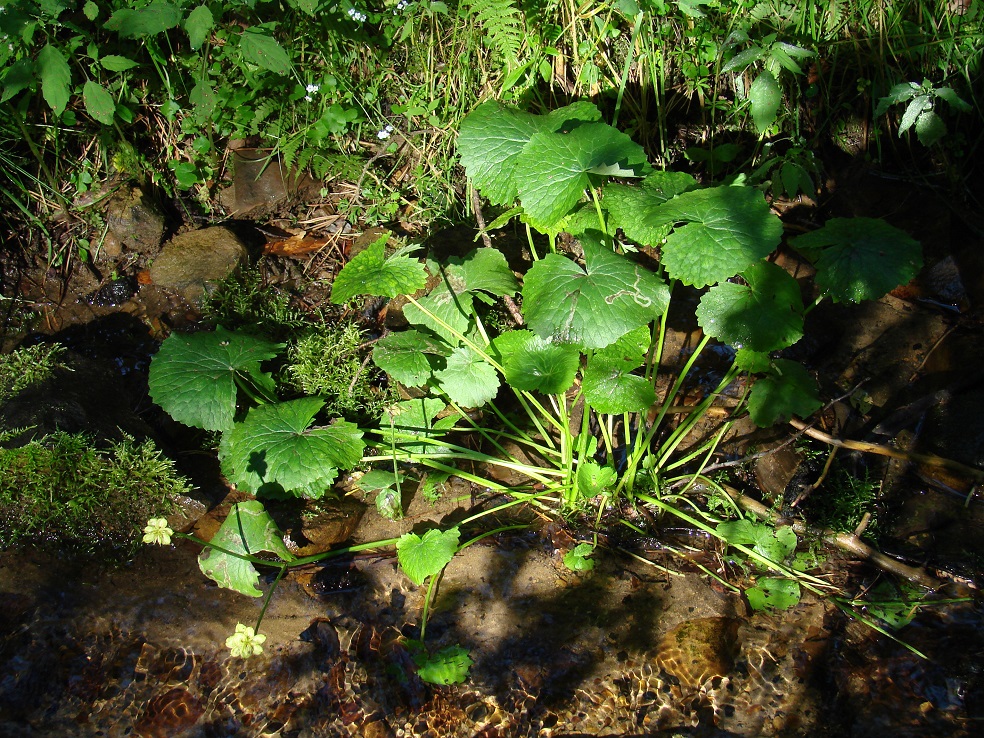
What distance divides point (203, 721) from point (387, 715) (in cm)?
52

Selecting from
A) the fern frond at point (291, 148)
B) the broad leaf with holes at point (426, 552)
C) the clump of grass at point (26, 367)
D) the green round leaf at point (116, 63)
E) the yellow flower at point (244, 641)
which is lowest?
the yellow flower at point (244, 641)

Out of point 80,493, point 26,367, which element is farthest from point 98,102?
point 80,493

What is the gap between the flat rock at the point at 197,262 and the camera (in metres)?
3.29

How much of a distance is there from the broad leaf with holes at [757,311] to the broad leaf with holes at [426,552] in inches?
40.0

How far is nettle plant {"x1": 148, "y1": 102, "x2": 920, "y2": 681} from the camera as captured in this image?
1889 millimetres

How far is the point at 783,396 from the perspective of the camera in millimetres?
2162

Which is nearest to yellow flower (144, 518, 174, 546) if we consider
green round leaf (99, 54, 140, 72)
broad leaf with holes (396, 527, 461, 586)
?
broad leaf with holes (396, 527, 461, 586)

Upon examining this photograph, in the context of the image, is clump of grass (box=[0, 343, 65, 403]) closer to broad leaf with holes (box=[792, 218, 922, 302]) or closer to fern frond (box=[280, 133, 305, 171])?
fern frond (box=[280, 133, 305, 171])

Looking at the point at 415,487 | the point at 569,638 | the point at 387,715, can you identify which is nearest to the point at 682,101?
the point at 415,487

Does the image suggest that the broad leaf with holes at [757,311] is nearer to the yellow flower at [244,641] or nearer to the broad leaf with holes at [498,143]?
the broad leaf with holes at [498,143]

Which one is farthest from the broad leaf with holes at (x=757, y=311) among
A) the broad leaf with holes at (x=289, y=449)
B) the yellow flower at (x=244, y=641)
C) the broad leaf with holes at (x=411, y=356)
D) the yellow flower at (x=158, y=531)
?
the yellow flower at (x=158, y=531)

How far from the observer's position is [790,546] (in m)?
2.33

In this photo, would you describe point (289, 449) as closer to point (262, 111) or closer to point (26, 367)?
point (26, 367)

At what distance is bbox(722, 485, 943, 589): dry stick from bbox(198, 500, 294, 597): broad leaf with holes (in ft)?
5.24
